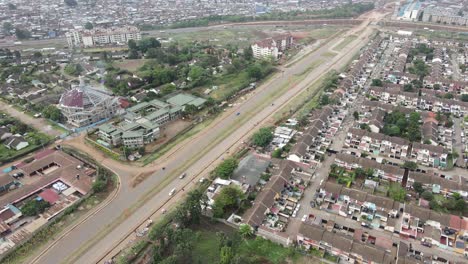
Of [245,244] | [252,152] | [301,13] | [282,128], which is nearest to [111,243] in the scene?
[245,244]

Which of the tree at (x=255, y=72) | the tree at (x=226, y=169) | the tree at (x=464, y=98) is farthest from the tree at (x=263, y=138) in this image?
the tree at (x=464, y=98)

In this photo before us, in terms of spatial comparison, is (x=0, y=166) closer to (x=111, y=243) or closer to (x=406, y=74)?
(x=111, y=243)

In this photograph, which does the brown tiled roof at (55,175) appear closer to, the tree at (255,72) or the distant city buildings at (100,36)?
the tree at (255,72)

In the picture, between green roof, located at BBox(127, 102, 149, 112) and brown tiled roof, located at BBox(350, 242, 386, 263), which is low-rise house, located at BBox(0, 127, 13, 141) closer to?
green roof, located at BBox(127, 102, 149, 112)

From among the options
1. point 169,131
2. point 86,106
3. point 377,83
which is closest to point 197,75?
point 169,131

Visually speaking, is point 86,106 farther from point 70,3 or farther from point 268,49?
point 70,3

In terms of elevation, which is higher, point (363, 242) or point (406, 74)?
point (406, 74)
